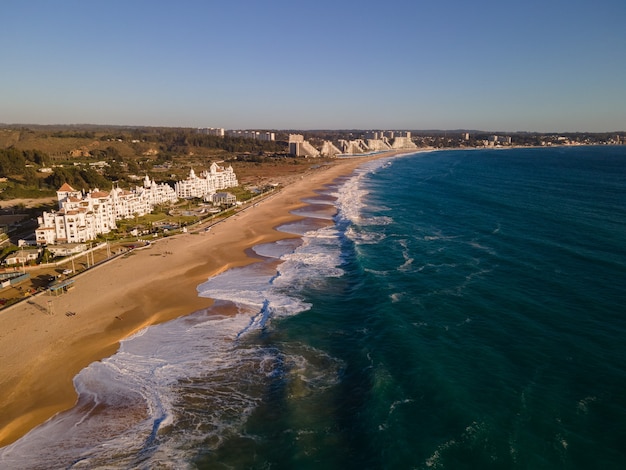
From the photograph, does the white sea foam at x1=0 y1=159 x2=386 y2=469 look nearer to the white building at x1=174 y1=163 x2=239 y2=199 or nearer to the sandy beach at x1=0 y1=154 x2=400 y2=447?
the sandy beach at x1=0 y1=154 x2=400 y2=447

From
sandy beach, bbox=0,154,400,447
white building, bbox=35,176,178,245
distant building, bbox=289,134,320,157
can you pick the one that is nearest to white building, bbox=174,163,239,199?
white building, bbox=35,176,178,245

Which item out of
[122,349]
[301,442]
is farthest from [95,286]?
[301,442]

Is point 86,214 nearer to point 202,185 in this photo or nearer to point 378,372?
point 202,185

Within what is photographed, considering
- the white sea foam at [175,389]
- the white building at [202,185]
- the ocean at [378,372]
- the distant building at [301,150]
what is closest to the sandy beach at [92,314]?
the white sea foam at [175,389]

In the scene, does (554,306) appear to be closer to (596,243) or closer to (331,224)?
(596,243)

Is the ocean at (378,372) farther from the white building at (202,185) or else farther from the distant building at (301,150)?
the distant building at (301,150)
